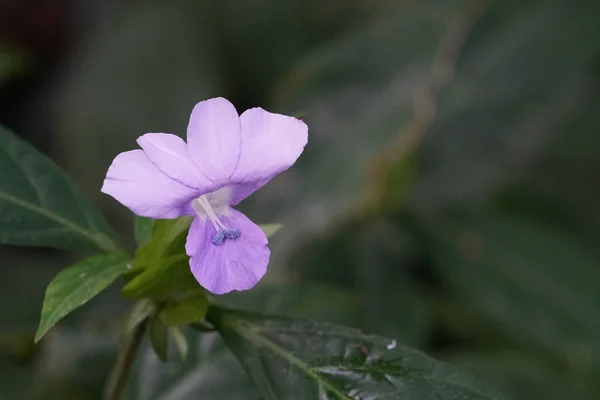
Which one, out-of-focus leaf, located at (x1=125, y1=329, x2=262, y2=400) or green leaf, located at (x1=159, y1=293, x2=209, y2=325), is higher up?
green leaf, located at (x1=159, y1=293, x2=209, y2=325)

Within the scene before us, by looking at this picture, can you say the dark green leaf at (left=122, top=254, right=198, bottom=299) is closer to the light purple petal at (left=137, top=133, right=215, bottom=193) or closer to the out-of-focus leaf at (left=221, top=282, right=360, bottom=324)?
the light purple petal at (left=137, top=133, right=215, bottom=193)

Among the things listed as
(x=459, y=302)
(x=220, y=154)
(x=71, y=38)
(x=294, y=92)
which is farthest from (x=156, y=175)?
(x=71, y=38)

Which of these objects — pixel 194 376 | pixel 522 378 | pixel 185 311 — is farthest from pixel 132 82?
pixel 185 311

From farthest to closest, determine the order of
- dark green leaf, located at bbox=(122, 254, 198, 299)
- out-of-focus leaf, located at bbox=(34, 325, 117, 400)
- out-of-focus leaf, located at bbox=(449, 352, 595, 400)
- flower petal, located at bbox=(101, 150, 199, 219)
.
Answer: out-of-focus leaf, located at bbox=(449, 352, 595, 400) < out-of-focus leaf, located at bbox=(34, 325, 117, 400) < dark green leaf, located at bbox=(122, 254, 198, 299) < flower petal, located at bbox=(101, 150, 199, 219)

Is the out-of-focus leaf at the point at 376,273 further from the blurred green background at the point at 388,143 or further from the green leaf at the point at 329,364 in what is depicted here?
the green leaf at the point at 329,364

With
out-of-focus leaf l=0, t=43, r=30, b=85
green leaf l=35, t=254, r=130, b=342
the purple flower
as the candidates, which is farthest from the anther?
out-of-focus leaf l=0, t=43, r=30, b=85

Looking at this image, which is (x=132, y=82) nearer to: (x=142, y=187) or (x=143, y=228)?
(x=143, y=228)
